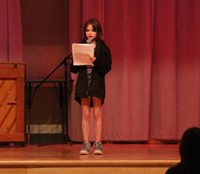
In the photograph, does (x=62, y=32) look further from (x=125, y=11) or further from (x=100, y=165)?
(x=100, y=165)

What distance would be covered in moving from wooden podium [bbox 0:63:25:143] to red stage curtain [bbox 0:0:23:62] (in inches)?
14.2

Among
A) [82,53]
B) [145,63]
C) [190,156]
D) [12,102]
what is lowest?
[12,102]

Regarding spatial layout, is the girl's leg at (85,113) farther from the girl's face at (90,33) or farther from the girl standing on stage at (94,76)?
the girl's face at (90,33)

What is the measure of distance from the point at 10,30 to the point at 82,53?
1.46 meters

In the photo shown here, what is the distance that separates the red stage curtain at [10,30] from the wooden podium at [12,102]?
0.36 metres

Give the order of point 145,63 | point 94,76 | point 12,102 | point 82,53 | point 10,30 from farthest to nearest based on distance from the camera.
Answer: point 145,63, point 10,30, point 12,102, point 94,76, point 82,53

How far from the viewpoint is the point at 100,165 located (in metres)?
3.52

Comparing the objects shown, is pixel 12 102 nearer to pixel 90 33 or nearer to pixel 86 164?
pixel 90 33

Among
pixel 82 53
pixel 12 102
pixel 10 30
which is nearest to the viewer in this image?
pixel 82 53

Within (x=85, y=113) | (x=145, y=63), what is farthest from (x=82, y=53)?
(x=145, y=63)

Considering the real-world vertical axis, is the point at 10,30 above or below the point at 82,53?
above

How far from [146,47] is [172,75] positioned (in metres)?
0.42

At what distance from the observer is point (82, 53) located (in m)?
3.75

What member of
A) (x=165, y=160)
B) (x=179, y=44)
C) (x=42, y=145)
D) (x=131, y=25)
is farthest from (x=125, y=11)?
(x=165, y=160)
